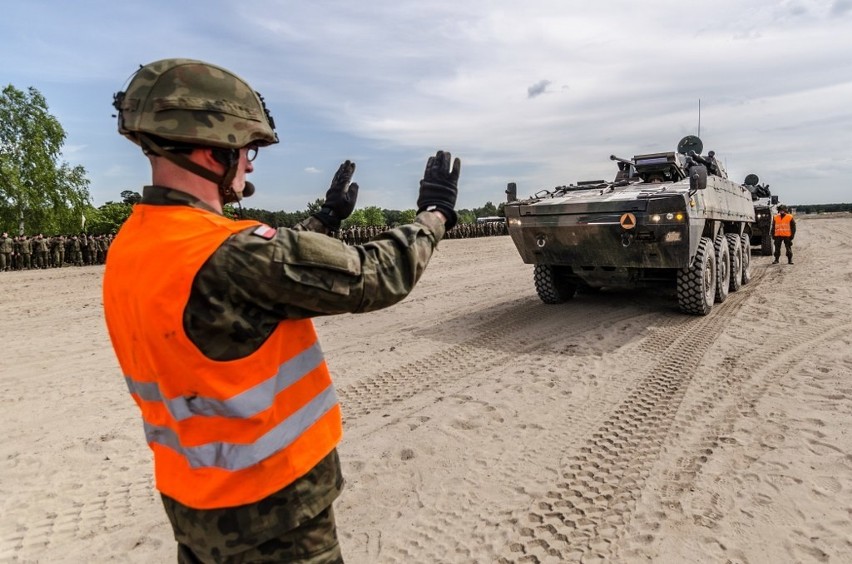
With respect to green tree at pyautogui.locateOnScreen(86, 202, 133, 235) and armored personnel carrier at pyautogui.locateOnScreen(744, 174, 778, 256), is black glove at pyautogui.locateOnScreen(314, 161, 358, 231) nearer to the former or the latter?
armored personnel carrier at pyautogui.locateOnScreen(744, 174, 778, 256)

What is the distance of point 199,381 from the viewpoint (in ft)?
4.03

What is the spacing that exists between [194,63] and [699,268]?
6.96m

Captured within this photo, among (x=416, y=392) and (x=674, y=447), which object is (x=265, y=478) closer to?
(x=674, y=447)

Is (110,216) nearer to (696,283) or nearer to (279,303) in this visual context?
(696,283)

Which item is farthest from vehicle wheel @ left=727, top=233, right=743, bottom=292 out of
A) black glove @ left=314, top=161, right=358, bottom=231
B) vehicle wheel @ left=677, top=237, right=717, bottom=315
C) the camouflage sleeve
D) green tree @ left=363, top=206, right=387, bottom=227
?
green tree @ left=363, top=206, right=387, bottom=227

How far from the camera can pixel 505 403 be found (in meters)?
4.43

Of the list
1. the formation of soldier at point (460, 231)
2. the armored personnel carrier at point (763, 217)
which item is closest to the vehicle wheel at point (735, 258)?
the armored personnel carrier at point (763, 217)

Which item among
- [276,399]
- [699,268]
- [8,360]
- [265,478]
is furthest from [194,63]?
[699,268]

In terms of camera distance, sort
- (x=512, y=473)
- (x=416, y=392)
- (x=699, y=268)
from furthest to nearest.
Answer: (x=699, y=268)
(x=416, y=392)
(x=512, y=473)

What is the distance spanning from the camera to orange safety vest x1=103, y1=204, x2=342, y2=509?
1.20 meters

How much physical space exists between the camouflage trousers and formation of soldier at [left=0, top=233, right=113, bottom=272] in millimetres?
20616

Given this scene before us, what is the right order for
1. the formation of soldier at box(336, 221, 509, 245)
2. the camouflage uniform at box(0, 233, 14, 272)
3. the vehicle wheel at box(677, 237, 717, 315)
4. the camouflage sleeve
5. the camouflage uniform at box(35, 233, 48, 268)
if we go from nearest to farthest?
the camouflage sleeve < the vehicle wheel at box(677, 237, 717, 315) < the camouflage uniform at box(0, 233, 14, 272) < the camouflage uniform at box(35, 233, 48, 268) < the formation of soldier at box(336, 221, 509, 245)

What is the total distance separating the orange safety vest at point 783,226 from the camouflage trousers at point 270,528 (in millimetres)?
14586

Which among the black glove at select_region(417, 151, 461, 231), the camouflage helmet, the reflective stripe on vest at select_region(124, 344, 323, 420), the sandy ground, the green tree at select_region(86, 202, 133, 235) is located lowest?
the sandy ground
